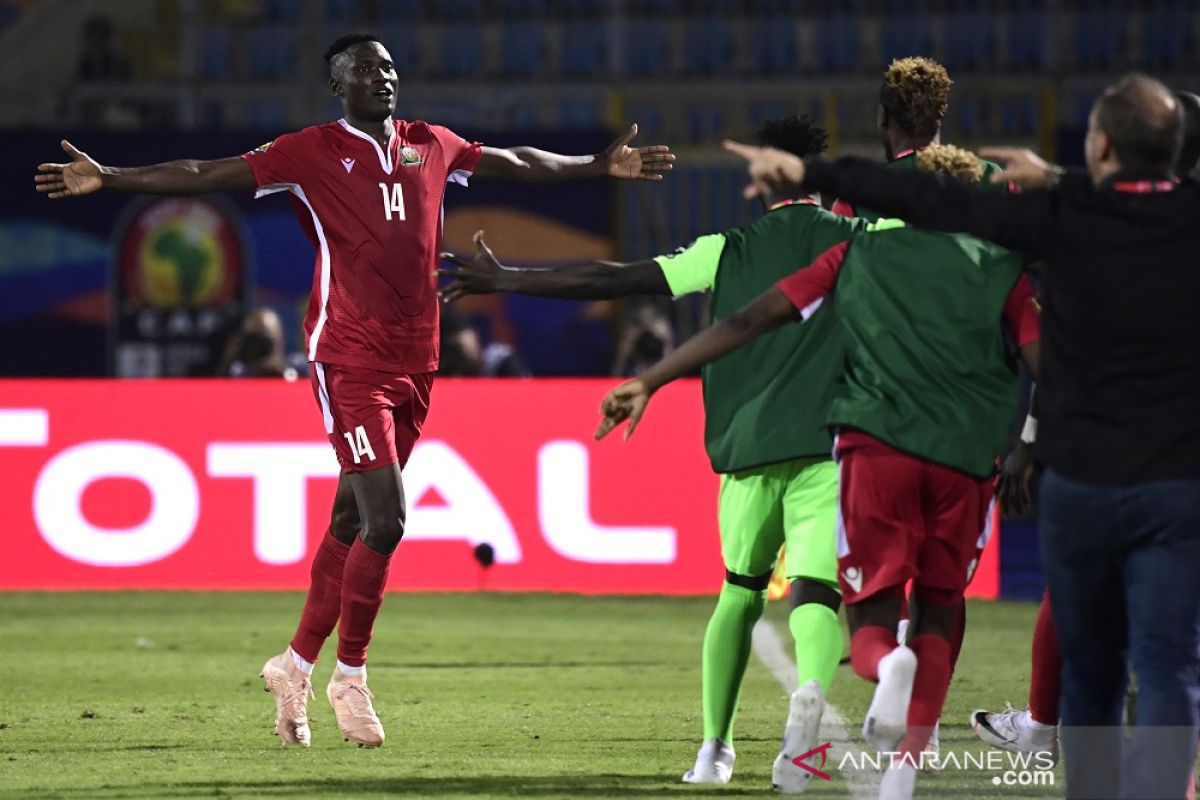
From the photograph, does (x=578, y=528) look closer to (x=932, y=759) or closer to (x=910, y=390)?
(x=932, y=759)

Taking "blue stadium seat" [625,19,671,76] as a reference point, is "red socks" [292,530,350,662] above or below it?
below

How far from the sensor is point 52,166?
7.55 meters

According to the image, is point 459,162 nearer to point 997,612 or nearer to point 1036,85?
point 997,612

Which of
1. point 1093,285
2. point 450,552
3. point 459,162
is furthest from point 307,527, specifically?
point 1093,285

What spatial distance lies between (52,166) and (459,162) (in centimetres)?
148

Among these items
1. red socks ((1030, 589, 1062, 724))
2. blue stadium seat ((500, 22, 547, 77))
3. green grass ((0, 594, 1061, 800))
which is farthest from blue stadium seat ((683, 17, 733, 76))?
red socks ((1030, 589, 1062, 724))

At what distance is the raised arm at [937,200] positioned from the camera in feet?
16.6

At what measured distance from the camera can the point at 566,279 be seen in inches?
245

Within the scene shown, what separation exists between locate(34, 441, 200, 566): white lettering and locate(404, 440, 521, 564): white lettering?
1457 millimetres

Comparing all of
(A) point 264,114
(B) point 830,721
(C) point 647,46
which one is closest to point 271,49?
(A) point 264,114

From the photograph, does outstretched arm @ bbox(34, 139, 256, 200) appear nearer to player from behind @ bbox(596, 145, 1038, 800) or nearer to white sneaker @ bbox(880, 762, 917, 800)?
player from behind @ bbox(596, 145, 1038, 800)

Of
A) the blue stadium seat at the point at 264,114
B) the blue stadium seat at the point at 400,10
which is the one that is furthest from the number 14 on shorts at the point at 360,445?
the blue stadium seat at the point at 400,10

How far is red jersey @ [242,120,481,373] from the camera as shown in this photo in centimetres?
758

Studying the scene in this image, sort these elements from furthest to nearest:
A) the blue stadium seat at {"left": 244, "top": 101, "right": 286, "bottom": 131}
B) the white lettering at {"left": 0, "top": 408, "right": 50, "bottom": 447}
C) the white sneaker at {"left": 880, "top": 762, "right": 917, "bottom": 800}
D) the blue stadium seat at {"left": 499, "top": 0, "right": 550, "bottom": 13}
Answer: the blue stadium seat at {"left": 499, "top": 0, "right": 550, "bottom": 13}, the blue stadium seat at {"left": 244, "top": 101, "right": 286, "bottom": 131}, the white lettering at {"left": 0, "top": 408, "right": 50, "bottom": 447}, the white sneaker at {"left": 880, "top": 762, "right": 917, "bottom": 800}
